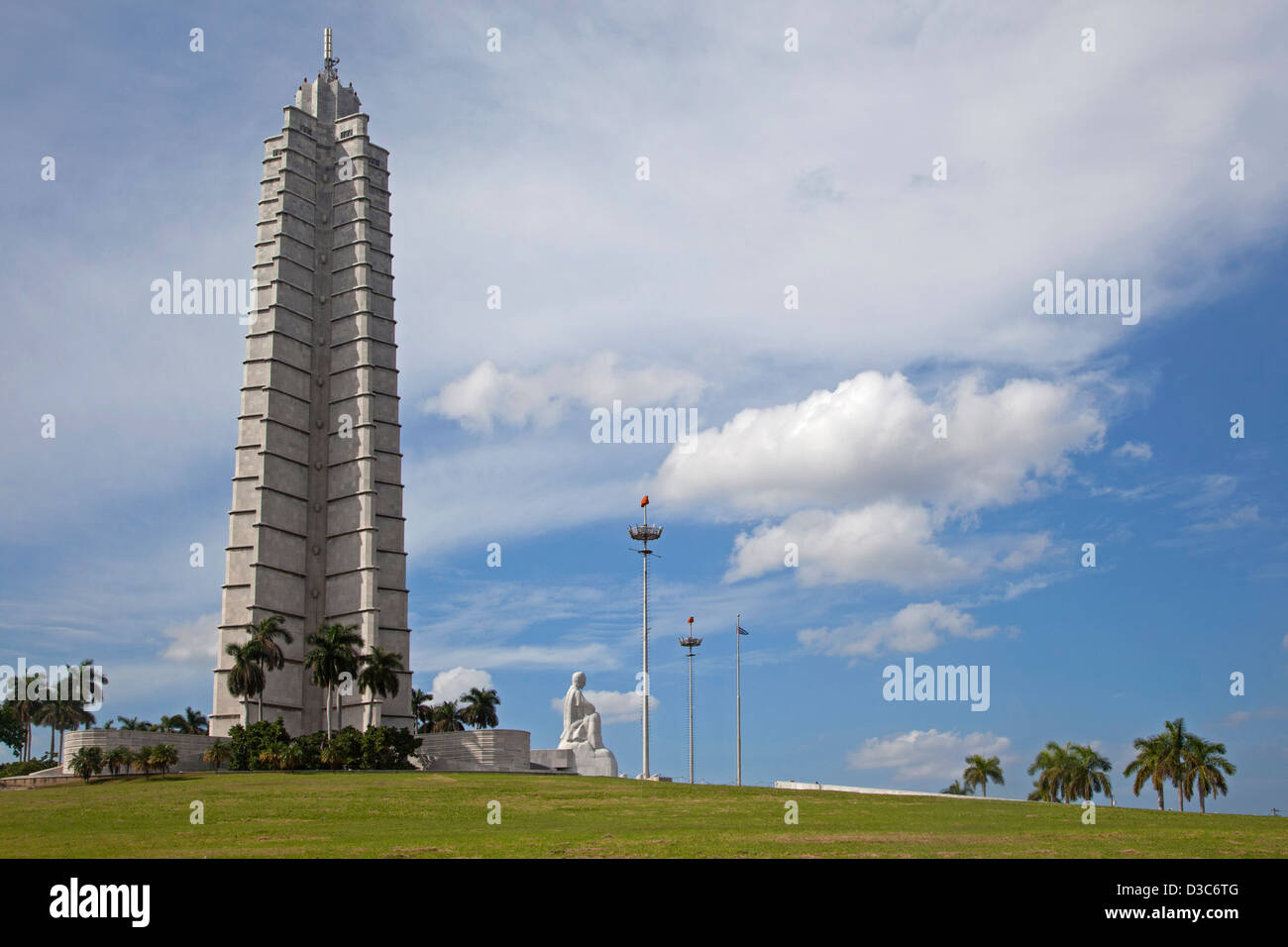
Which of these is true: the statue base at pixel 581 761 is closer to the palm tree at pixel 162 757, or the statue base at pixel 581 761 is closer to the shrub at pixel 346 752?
the shrub at pixel 346 752

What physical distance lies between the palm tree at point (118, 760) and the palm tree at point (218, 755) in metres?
8.09

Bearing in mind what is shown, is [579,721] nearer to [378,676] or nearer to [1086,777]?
[378,676]

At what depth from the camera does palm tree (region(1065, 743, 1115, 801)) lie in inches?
2596

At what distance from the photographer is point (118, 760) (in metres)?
49.8

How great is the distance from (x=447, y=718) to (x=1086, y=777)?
50.4 meters

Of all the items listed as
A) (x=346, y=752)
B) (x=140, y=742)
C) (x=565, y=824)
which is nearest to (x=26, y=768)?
(x=140, y=742)

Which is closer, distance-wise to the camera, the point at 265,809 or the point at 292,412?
the point at 265,809

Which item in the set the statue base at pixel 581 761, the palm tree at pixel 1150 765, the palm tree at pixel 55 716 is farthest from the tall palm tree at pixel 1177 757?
the palm tree at pixel 55 716

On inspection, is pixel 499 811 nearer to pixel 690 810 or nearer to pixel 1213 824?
pixel 690 810

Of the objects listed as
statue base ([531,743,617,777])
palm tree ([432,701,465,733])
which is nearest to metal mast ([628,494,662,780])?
statue base ([531,743,617,777])

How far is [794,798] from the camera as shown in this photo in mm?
36625

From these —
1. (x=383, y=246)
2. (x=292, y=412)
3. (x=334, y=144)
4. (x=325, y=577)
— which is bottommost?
(x=325, y=577)
